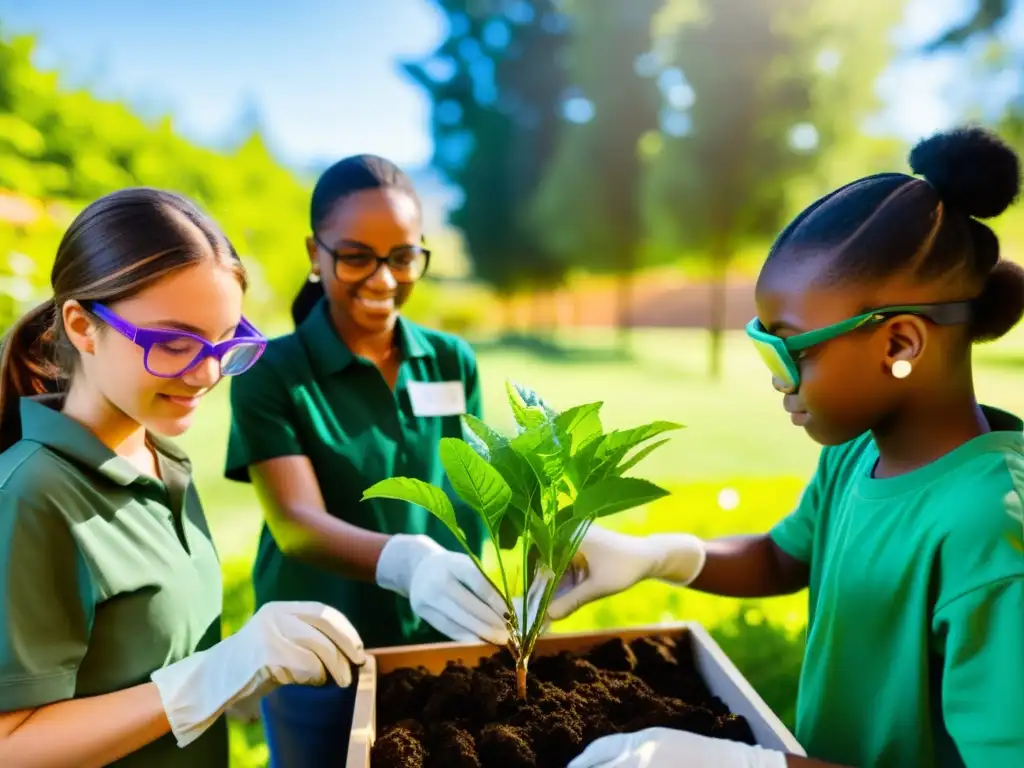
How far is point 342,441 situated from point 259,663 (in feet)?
1.92

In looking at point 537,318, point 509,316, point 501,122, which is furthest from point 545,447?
point 537,318

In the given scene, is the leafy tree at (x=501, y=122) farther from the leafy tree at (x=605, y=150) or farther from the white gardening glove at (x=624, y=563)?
the white gardening glove at (x=624, y=563)

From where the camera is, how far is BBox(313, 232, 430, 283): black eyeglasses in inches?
64.7

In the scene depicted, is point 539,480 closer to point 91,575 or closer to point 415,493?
point 415,493

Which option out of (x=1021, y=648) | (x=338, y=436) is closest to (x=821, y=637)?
(x=1021, y=648)

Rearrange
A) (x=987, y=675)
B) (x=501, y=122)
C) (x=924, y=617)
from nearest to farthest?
(x=987, y=675), (x=924, y=617), (x=501, y=122)

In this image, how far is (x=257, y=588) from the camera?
68.5 inches

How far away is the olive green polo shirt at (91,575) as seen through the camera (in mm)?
985

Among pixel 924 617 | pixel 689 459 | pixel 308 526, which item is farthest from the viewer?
pixel 689 459

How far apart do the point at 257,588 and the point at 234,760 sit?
3.23ft

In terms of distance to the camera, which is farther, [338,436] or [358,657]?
[338,436]

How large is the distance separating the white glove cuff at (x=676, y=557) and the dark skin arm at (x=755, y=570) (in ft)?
0.08

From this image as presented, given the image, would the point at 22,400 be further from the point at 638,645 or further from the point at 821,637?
the point at 821,637

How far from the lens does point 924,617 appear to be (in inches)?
35.3
